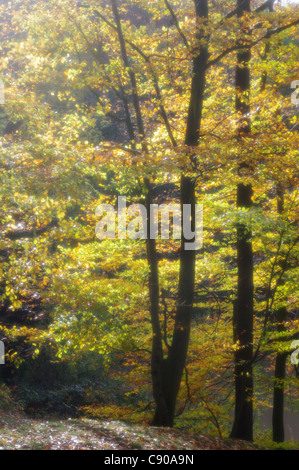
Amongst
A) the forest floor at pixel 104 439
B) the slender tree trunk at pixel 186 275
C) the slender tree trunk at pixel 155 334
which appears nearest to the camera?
the forest floor at pixel 104 439

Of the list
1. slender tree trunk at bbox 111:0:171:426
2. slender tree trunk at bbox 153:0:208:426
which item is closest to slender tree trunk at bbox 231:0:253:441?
slender tree trunk at bbox 153:0:208:426

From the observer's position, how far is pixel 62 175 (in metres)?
5.59

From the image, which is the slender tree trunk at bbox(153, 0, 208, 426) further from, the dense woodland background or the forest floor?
the forest floor

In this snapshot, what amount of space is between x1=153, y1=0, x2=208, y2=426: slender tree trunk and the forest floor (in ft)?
3.37

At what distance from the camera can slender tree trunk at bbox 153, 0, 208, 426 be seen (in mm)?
6637

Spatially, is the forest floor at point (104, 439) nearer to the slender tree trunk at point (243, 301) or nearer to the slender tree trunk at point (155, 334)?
the slender tree trunk at point (155, 334)

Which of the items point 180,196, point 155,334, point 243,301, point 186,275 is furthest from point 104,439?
point 180,196

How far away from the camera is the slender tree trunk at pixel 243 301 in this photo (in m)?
6.65

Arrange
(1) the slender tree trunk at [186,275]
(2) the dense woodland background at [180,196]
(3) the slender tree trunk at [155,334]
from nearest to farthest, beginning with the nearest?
1. (2) the dense woodland background at [180,196]
2. (3) the slender tree trunk at [155,334]
3. (1) the slender tree trunk at [186,275]

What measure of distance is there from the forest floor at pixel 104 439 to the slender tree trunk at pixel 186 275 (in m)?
1.03

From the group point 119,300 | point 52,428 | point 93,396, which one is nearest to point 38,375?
point 93,396

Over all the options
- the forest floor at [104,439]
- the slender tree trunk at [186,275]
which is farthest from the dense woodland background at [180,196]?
the forest floor at [104,439]

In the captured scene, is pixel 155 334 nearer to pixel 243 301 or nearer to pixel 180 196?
pixel 243 301
